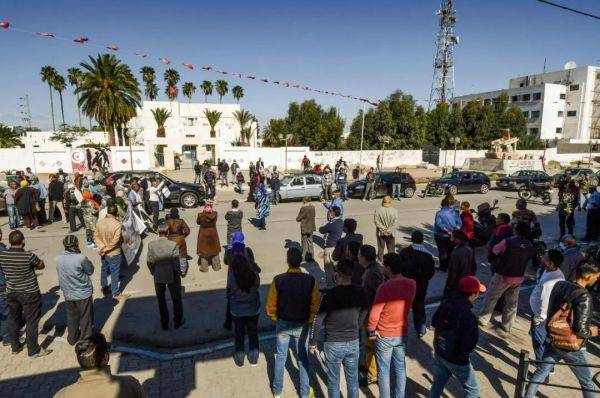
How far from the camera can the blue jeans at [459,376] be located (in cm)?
381

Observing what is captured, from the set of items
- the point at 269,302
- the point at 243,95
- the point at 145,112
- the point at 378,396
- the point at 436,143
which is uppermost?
the point at 243,95

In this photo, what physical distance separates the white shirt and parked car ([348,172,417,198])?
15.1 m

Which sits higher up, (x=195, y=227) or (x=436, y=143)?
(x=436, y=143)

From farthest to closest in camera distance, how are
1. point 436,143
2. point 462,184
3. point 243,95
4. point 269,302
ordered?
point 243,95 → point 436,143 → point 462,184 → point 269,302

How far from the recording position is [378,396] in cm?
465

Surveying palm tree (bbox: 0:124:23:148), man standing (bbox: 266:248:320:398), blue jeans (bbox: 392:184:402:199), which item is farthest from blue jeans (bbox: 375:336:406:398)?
palm tree (bbox: 0:124:23:148)

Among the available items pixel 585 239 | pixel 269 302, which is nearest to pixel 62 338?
pixel 269 302

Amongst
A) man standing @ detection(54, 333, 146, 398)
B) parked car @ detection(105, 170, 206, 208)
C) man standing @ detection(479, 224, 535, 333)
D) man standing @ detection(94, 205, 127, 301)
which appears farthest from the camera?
parked car @ detection(105, 170, 206, 208)

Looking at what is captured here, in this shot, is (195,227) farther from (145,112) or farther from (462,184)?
(145,112)

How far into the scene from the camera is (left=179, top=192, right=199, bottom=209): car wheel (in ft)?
54.1

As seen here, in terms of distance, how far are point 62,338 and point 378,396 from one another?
4901 millimetres

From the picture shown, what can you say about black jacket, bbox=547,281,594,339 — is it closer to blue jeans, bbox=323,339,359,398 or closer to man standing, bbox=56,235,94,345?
blue jeans, bbox=323,339,359,398

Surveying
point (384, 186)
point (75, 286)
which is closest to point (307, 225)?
point (75, 286)

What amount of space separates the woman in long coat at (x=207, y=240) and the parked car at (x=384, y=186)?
40.7 ft
